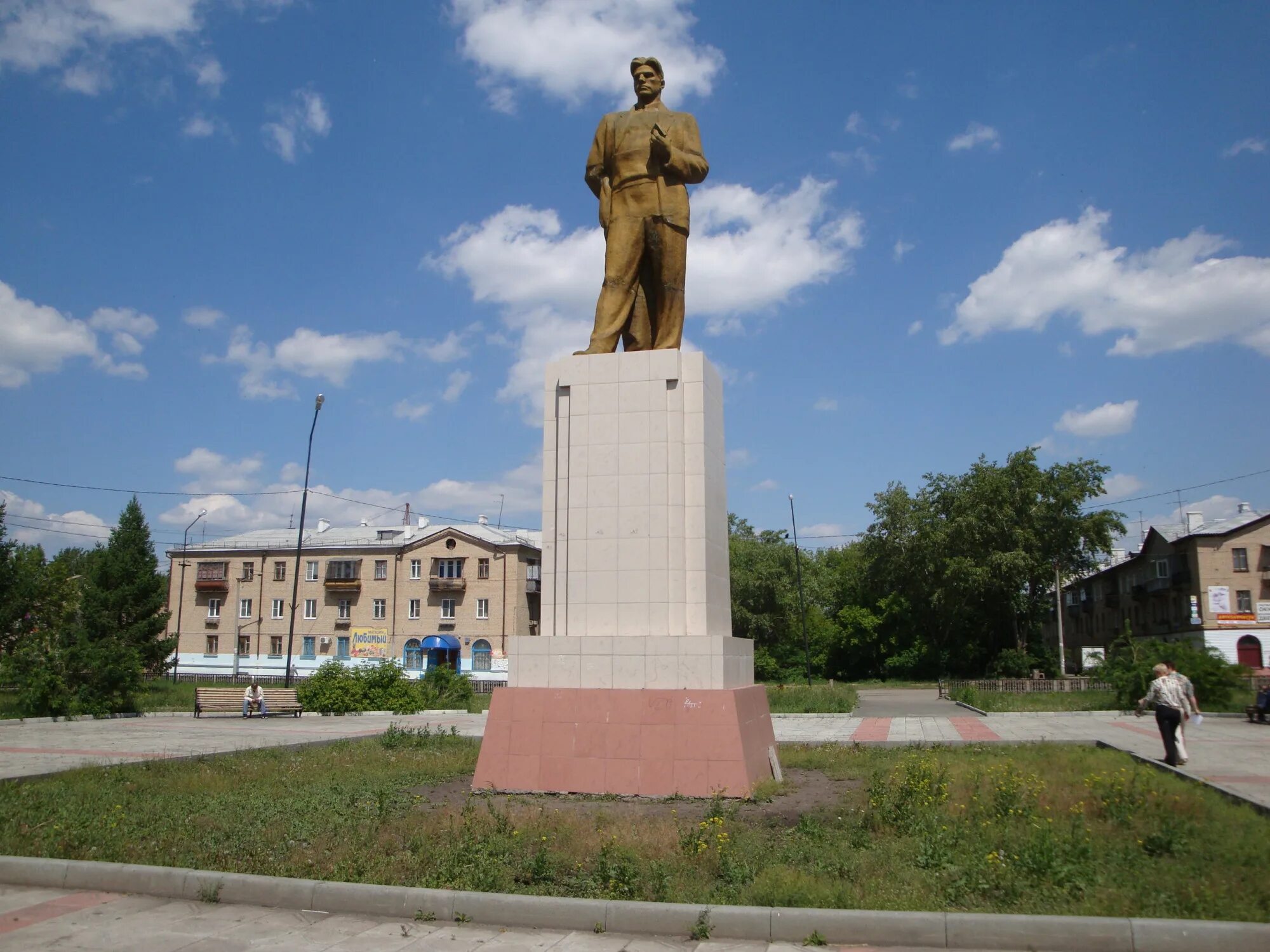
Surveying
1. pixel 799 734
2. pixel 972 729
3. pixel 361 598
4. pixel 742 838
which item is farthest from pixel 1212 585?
pixel 742 838

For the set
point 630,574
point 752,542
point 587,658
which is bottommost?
point 587,658

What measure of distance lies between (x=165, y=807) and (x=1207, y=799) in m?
9.86

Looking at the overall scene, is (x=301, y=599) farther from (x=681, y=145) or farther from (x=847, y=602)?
(x=681, y=145)

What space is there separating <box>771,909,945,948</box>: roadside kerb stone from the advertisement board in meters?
52.3

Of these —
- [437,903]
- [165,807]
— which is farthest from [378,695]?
[437,903]

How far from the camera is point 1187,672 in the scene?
24281mm

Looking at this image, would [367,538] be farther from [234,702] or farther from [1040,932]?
[1040,932]

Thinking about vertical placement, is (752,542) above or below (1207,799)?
above

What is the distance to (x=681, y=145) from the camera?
12.3m

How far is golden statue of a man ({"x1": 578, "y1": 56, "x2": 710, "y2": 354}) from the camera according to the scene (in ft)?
40.7

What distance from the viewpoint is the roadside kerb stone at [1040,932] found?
525cm

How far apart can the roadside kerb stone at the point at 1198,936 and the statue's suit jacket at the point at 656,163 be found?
952cm

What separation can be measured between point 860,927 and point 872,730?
51.0 feet

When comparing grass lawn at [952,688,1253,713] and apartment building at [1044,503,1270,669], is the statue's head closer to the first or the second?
grass lawn at [952,688,1253,713]
